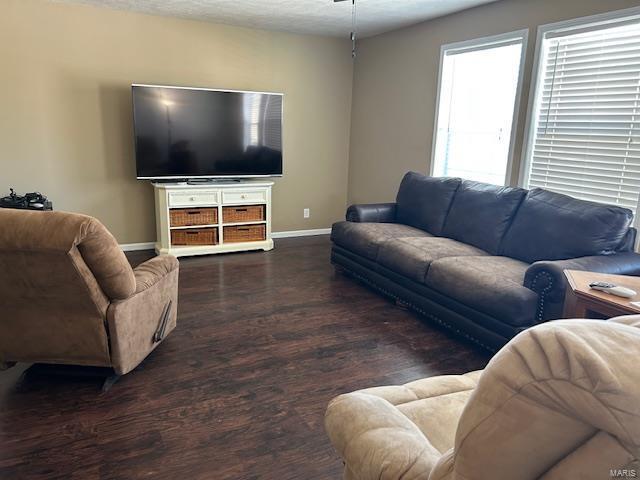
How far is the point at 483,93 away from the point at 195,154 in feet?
10.0

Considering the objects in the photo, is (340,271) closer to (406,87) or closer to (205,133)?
(205,133)

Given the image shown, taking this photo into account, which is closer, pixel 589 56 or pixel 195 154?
pixel 589 56

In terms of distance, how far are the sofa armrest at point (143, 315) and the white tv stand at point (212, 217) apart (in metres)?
2.13

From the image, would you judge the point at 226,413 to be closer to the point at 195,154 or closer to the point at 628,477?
the point at 628,477

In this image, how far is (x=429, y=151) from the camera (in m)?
5.02

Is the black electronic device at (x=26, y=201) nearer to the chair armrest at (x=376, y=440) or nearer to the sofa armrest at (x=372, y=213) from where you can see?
the sofa armrest at (x=372, y=213)

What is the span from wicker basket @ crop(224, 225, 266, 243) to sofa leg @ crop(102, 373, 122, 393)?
9.22ft

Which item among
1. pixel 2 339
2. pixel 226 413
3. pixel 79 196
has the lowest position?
pixel 226 413

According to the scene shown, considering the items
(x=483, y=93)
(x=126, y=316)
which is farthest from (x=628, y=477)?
(x=483, y=93)

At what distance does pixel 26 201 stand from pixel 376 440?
14.4 ft

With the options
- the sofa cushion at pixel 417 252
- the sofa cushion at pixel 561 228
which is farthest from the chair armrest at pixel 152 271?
the sofa cushion at pixel 561 228

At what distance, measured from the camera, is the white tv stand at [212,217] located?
4953 millimetres

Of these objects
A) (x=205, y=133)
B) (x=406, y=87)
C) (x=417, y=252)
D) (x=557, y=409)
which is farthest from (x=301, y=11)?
(x=557, y=409)

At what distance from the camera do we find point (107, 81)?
484cm
